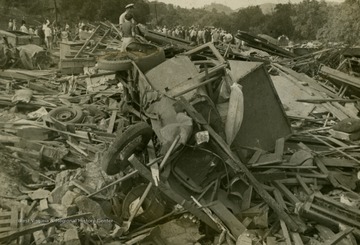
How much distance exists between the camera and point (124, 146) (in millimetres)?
5406

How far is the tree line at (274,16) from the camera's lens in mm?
26422

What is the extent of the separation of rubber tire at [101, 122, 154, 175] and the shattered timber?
18 mm

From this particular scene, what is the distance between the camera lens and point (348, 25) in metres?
25.9

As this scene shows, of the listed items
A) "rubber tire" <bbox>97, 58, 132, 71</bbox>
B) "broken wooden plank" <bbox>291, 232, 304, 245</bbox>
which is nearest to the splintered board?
"rubber tire" <bbox>97, 58, 132, 71</bbox>

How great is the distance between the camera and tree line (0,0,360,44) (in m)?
26.4

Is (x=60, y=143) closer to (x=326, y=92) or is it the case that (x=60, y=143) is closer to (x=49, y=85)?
(x=49, y=85)

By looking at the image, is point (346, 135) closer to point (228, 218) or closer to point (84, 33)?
point (228, 218)

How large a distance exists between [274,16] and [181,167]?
3833 cm

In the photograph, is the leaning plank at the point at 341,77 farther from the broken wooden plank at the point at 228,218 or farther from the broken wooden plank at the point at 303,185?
the broken wooden plank at the point at 228,218

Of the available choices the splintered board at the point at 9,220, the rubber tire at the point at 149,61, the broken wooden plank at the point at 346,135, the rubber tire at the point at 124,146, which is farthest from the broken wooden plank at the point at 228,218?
the broken wooden plank at the point at 346,135

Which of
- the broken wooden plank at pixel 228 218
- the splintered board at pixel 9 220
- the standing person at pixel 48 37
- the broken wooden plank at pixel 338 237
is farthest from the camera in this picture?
the standing person at pixel 48 37

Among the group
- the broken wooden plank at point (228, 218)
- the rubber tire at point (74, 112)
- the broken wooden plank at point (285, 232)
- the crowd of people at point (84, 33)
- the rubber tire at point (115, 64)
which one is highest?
the rubber tire at point (115, 64)

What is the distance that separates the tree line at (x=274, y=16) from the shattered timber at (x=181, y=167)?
69.4 ft

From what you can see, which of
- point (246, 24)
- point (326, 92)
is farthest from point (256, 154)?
point (246, 24)
